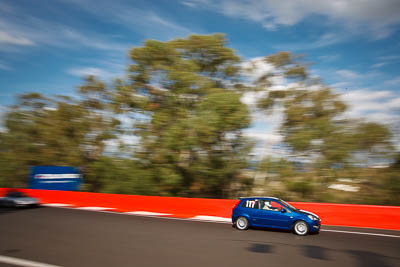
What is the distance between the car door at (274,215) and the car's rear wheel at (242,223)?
609mm

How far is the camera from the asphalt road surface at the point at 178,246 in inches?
255

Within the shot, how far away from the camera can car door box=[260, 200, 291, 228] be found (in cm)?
993

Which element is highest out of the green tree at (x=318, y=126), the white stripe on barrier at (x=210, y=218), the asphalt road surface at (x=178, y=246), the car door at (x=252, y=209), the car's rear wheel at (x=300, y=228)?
the green tree at (x=318, y=126)

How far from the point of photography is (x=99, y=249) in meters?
7.41

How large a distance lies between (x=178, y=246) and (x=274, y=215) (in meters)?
4.00

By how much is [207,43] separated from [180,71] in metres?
3.58

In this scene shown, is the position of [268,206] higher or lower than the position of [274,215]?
higher

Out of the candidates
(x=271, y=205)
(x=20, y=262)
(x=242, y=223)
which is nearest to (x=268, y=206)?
(x=271, y=205)

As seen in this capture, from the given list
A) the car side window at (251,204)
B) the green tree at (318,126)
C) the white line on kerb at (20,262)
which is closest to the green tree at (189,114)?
the green tree at (318,126)

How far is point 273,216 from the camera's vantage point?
33.2ft

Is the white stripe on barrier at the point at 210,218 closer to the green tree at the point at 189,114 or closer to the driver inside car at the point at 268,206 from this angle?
the driver inside car at the point at 268,206

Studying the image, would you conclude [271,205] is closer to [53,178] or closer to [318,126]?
[318,126]

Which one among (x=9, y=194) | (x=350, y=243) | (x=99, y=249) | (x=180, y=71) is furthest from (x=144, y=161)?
(x=350, y=243)

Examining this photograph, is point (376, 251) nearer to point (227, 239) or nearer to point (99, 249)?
point (227, 239)
